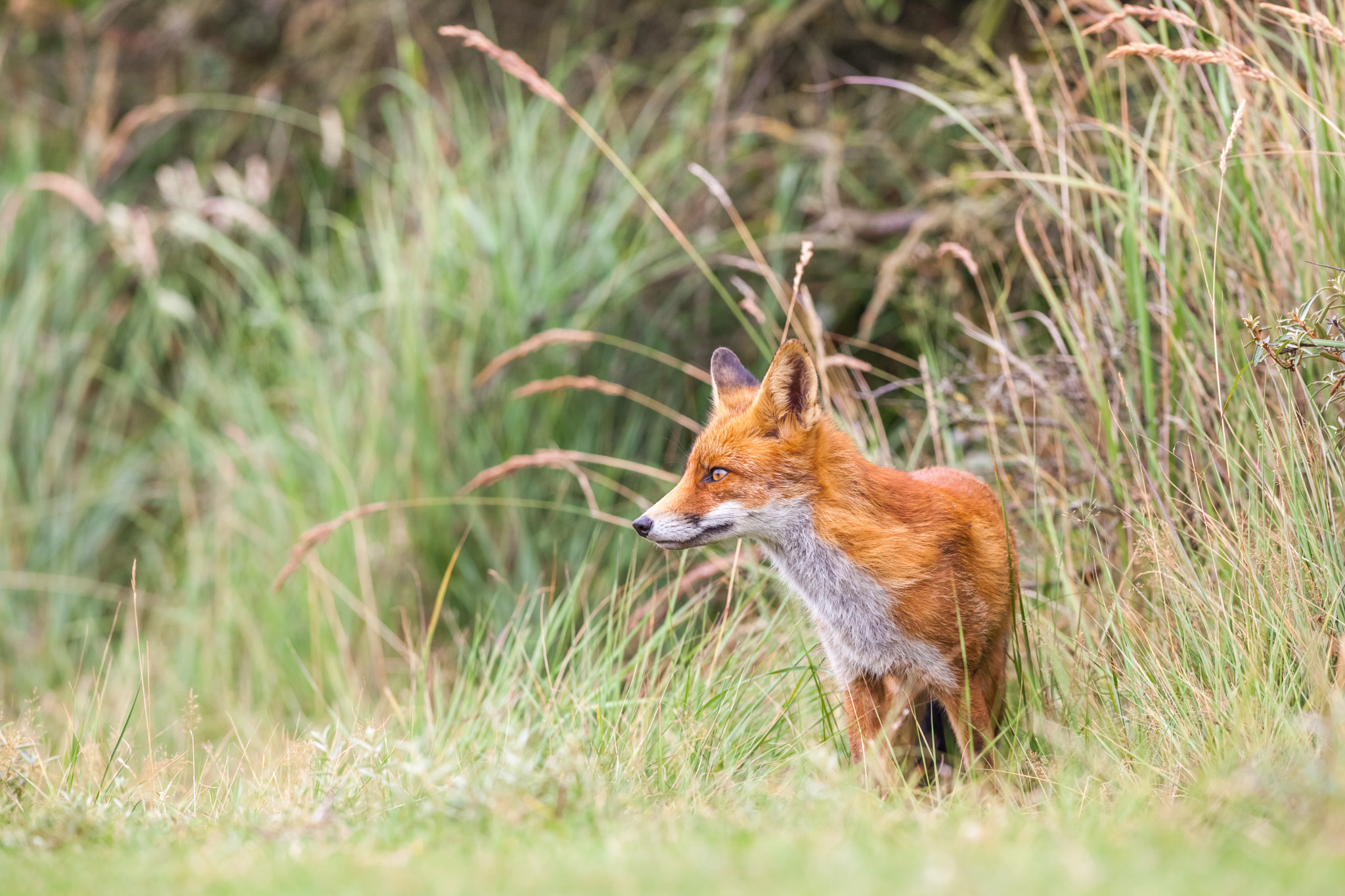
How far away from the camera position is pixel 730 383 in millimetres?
4613

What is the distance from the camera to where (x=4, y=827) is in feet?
11.0

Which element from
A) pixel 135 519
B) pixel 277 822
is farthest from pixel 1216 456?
pixel 135 519

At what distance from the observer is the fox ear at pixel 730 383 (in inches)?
175

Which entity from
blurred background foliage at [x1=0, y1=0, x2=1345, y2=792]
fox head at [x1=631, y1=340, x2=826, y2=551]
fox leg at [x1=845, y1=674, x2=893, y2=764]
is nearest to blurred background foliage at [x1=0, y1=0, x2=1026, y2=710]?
blurred background foliage at [x1=0, y1=0, x2=1345, y2=792]

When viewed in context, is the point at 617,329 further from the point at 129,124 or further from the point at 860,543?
the point at 860,543

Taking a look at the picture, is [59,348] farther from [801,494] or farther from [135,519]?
[801,494]

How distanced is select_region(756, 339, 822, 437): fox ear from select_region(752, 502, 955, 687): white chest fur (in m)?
0.30

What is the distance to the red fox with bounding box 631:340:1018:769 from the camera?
3.86m

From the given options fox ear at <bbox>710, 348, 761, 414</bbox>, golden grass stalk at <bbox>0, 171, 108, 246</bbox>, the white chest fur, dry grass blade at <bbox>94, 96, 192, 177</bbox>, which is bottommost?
the white chest fur

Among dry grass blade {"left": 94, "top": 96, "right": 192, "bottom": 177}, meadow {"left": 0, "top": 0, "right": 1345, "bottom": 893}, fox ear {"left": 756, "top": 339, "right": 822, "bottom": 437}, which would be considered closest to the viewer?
meadow {"left": 0, "top": 0, "right": 1345, "bottom": 893}

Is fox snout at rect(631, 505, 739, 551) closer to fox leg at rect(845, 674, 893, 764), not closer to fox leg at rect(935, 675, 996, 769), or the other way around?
fox leg at rect(845, 674, 893, 764)

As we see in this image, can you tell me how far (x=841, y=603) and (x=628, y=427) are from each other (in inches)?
127

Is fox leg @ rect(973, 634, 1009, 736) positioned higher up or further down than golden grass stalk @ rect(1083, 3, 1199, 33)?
further down

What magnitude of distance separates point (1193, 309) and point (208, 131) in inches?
311
